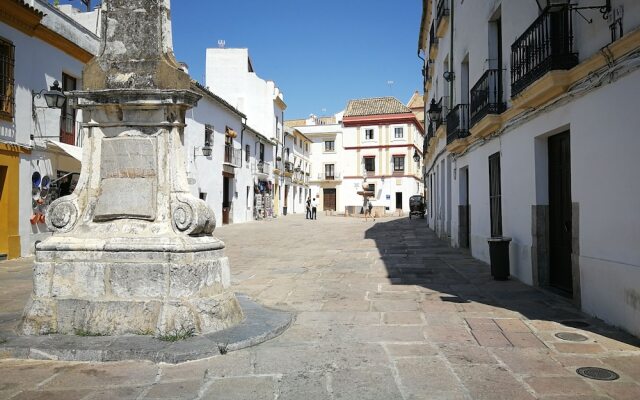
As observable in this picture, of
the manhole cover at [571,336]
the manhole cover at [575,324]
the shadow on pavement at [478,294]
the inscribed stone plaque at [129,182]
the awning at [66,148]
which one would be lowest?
the manhole cover at [571,336]

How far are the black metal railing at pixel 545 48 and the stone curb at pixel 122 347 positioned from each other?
4.68 metres

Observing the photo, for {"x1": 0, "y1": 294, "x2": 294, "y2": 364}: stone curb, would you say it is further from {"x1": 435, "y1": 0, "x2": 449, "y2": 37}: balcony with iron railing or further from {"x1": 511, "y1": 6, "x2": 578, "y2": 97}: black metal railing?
{"x1": 435, "y1": 0, "x2": 449, "y2": 37}: balcony with iron railing

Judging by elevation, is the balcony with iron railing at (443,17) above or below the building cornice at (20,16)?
above

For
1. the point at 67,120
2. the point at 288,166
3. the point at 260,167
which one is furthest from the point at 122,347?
the point at 288,166

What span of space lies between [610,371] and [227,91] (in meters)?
33.9

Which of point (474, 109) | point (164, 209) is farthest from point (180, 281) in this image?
point (474, 109)

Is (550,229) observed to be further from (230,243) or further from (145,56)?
(230,243)

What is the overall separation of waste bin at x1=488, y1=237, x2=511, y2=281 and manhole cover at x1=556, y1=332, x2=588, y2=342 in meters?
3.12

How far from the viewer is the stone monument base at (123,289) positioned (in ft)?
13.4

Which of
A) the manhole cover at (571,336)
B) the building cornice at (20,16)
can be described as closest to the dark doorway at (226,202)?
the building cornice at (20,16)

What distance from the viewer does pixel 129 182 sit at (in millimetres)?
4484

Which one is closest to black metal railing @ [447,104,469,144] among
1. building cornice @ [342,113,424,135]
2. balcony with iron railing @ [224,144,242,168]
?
balcony with iron railing @ [224,144,242,168]

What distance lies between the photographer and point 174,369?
354 cm

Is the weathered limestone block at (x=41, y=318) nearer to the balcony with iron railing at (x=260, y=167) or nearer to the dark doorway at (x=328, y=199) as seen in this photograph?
the balcony with iron railing at (x=260, y=167)
